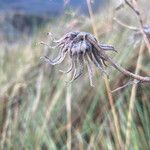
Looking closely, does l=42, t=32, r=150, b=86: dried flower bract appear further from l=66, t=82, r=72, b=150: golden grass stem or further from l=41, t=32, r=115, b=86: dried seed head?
l=66, t=82, r=72, b=150: golden grass stem

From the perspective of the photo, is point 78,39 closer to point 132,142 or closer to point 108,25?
point 132,142

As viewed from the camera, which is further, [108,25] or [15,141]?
[108,25]

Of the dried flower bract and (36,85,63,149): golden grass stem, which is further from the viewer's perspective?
(36,85,63,149): golden grass stem

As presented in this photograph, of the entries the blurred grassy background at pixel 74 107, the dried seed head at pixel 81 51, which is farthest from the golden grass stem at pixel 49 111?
the dried seed head at pixel 81 51

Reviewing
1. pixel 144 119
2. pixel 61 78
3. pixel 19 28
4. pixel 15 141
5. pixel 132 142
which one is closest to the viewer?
pixel 132 142

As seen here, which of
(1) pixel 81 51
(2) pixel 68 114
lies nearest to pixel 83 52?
(1) pixel 81 51

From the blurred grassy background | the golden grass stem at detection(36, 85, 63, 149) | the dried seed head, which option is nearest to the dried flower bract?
the dried seed head

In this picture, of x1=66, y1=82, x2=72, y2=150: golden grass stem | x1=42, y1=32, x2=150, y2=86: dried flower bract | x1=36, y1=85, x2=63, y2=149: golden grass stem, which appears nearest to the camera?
x1=42, y1=32, x2=150, y2=86: dried flower bract

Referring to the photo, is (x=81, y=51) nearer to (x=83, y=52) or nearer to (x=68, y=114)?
(x=83, y=52)

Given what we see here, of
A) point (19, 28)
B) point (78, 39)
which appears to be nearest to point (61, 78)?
point (78, 39)
